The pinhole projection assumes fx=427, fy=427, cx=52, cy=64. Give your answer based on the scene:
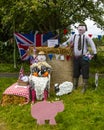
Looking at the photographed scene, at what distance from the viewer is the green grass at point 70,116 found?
7.66 meters

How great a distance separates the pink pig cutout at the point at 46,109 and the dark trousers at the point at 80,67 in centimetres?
329

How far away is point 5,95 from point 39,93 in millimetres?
797

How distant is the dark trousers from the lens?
10828 millimetres

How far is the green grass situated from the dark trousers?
0.65 meters

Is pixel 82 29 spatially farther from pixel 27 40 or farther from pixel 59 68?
pixel 27 40

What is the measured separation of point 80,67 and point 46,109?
3604 millimetres

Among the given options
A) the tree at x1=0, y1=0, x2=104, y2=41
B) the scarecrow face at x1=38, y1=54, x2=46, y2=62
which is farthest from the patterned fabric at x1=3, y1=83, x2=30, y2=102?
the tree at x1=0, y1=0, x2=104, y2=41

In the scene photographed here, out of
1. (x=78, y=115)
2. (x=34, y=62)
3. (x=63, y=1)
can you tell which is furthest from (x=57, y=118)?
(x=63, y=1)

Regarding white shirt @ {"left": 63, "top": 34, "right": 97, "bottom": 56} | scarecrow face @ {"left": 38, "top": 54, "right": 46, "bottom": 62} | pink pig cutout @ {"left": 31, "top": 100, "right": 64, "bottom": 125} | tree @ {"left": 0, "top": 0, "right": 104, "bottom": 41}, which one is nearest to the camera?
pink pig cutout @ {"left": 31, "top": 100, "right": 64, "bottom": 125}

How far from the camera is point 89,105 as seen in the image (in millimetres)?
9250

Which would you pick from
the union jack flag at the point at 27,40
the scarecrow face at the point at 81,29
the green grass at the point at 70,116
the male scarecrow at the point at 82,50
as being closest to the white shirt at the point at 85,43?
the male scarecrow at the point at 82,50

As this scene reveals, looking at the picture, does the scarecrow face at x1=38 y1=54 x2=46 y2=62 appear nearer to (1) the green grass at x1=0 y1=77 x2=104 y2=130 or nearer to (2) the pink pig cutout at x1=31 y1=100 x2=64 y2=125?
(1) the green grass at x1=0 y1=77 x2=104 y2=130

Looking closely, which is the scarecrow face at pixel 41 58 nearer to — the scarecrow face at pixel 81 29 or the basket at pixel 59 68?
the basket at pixel 59 68

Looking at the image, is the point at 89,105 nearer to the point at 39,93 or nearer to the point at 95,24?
the point at 39,93
